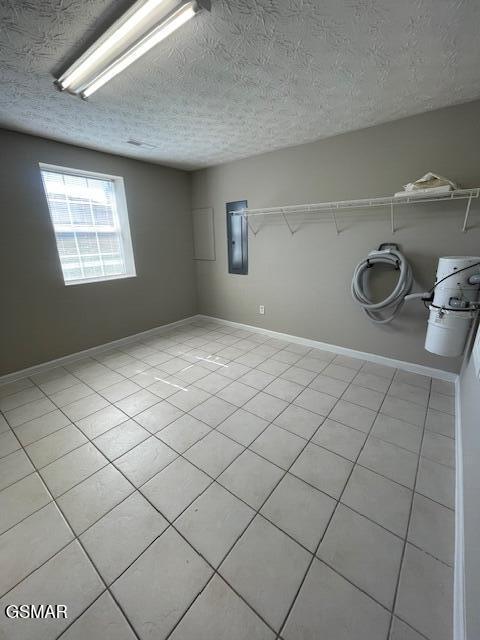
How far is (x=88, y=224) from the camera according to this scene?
3.20m

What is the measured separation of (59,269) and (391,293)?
3655 millimetres

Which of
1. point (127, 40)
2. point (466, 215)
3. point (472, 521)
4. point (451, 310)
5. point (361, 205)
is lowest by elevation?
point (472, 521)

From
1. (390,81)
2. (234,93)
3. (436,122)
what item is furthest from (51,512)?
(436,122)

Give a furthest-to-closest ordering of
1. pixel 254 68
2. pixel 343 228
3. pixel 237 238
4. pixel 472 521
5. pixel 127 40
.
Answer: pixel 237 238, pixel 343 228, pixel 254 68, pixel 127 40, pixel 472 521

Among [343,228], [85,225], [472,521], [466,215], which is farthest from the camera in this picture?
[85,225]

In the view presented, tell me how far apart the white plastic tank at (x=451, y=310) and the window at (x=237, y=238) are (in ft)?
7.80

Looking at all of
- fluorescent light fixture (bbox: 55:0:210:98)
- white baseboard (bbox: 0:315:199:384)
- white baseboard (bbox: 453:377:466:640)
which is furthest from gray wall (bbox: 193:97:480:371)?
fluorescent light fixture (bbox: 55:0:210:98)

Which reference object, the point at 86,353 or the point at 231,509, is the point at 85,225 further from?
the point at 231,509

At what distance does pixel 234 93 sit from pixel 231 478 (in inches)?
103

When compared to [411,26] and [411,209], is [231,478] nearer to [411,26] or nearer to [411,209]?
[411,26]

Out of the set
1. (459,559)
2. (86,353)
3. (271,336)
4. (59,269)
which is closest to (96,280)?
(59,269)

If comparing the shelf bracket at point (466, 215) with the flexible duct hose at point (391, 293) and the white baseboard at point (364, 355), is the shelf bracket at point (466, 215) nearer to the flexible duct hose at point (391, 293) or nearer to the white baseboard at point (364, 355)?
the flexible duct hose at point (391, 293)

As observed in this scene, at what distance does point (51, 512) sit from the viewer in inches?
54.7

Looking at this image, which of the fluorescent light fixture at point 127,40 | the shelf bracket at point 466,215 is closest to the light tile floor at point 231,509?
the shelf bracket at point 466,215
